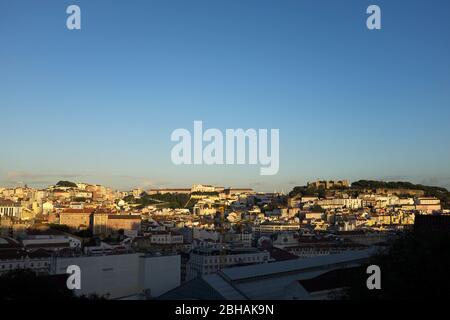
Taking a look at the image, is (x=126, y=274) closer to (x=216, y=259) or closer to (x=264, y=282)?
(x=216, y=259)

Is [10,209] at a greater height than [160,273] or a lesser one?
greater

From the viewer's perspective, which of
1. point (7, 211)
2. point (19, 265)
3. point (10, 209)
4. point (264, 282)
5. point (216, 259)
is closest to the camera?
point (264, 282)

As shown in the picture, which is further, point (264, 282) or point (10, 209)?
point (10, 209)

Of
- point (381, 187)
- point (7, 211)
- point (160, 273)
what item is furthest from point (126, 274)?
point (381, 187)

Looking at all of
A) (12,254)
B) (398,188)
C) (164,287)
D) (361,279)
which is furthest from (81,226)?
(398,188)

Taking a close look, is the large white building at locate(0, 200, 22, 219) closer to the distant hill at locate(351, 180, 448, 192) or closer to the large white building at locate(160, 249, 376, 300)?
the large white building at locate(160, 249, 376, 300)

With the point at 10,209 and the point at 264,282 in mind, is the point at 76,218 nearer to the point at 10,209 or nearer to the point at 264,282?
the point at 10,209

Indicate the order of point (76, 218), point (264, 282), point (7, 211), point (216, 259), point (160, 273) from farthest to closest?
point (7, 211) < point (76, 218) < point (216, 259) < point (160, 273) < point (264, 282)

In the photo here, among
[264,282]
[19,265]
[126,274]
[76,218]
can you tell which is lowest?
[76,218]

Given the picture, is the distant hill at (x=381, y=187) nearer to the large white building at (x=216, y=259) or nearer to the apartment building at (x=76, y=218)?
the apartment building at (x=76, y=218)
